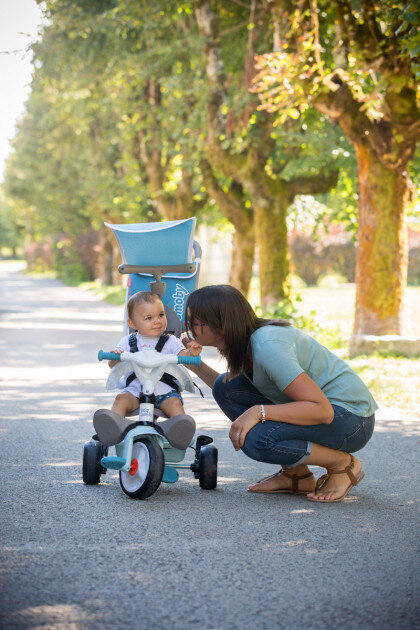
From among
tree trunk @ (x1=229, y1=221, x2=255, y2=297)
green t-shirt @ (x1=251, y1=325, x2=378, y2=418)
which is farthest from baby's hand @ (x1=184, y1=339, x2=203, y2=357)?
tree trunk @ (x1=229, y1=221, x2=255, y2=297)

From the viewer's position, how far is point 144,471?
188 inches

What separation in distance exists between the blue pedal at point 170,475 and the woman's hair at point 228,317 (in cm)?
80

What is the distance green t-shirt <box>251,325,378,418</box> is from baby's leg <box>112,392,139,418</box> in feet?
2.84

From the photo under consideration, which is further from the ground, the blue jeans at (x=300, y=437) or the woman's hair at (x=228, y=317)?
the woman's hair at (x=228, y=317)

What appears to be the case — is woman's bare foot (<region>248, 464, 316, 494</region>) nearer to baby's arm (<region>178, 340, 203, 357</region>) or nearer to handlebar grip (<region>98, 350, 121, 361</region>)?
baby's arm (<region>178, 340, 203, 357</region>)

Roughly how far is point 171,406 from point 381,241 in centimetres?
748

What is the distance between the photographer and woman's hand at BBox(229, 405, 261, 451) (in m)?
4.59

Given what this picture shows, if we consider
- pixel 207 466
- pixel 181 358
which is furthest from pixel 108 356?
A: pixel 207 466

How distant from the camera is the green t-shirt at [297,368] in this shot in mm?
4457

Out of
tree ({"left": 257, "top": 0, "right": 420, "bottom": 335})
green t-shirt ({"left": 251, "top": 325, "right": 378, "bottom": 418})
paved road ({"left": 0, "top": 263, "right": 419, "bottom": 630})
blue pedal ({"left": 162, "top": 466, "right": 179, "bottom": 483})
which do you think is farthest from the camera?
tree ({"left": 257, "top": 0, "right": 420, "bottom": 335})

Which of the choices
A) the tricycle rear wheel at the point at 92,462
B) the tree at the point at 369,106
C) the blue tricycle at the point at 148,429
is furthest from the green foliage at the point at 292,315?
the tricycle rear wheel at the point at 92,462

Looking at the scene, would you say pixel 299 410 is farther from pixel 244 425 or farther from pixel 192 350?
pixel 192 350

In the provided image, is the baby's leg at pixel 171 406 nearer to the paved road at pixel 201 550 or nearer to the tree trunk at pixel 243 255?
the paved road at pixel 201 550

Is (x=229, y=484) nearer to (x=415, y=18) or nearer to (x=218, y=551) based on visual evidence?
(x=218, y=551)
